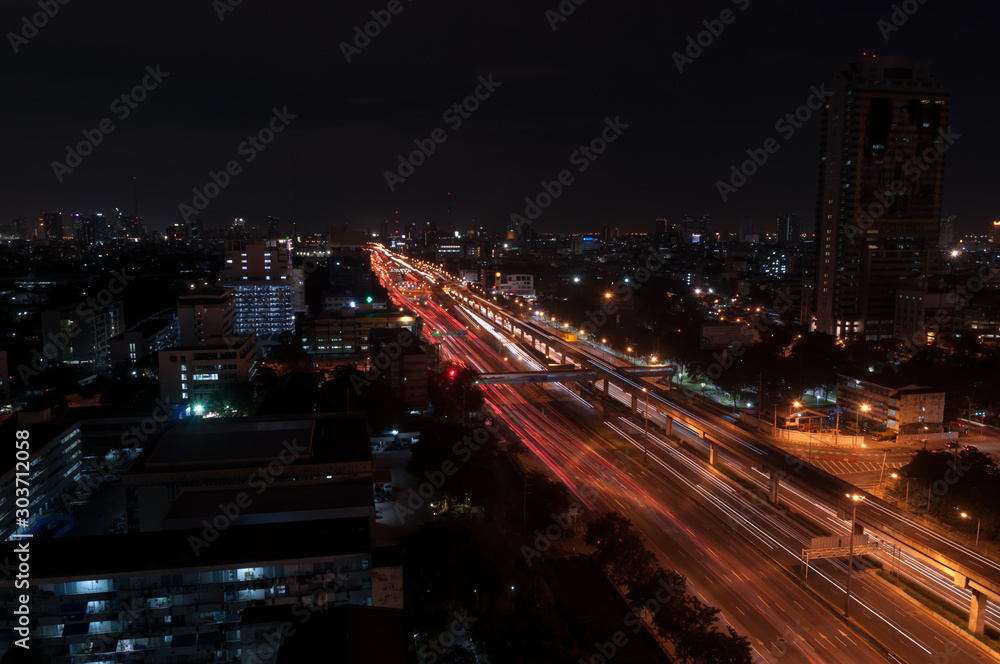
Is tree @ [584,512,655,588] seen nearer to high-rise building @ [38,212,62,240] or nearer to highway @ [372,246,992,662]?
highway @ [372,246,992,662]

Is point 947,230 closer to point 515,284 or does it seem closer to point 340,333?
point 515,284

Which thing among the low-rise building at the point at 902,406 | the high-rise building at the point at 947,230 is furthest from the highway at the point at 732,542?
the high-rise building at the point at 947,230

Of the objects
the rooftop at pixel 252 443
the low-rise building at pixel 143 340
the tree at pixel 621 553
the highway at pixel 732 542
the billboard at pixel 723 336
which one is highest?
the billboard at pixel 723 336

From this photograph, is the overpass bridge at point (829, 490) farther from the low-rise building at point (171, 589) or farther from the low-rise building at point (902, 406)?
the low-rise building at point (171, 589)

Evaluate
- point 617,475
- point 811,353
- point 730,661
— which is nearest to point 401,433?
point 617,475

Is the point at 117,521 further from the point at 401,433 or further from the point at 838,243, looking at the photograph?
the point at 838,243

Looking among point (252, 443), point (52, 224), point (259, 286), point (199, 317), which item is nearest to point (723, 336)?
point (252, 443)
